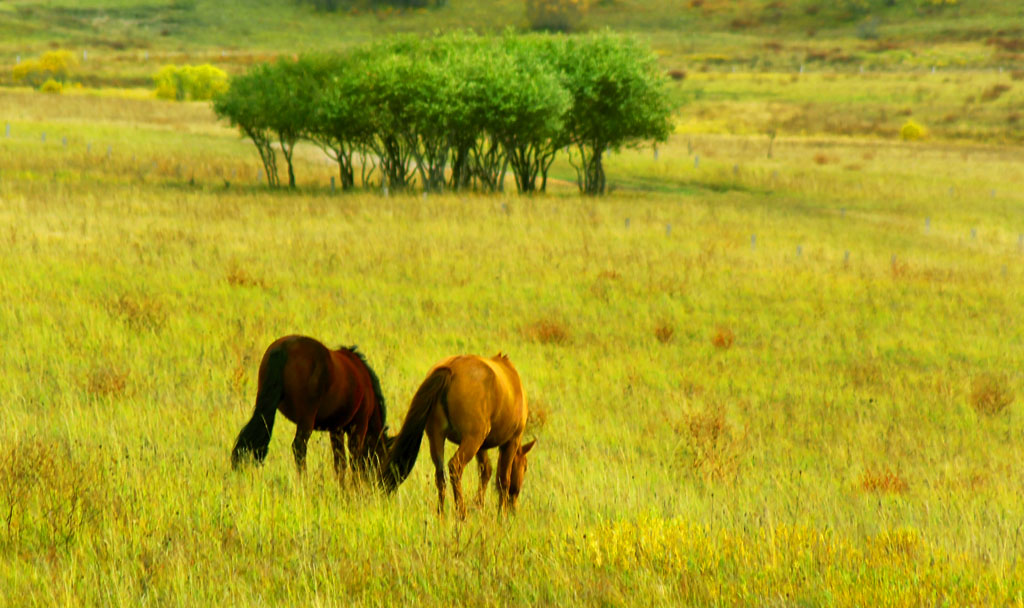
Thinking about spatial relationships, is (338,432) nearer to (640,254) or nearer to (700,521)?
(700,521)

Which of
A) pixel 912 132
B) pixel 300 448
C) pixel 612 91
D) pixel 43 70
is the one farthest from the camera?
pixel 43 70

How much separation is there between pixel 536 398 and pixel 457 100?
30.5 meters

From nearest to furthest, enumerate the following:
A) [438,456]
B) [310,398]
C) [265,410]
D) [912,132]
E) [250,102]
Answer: [438,456] < [265,410] < [310,398] < [250,102] < [912,132]

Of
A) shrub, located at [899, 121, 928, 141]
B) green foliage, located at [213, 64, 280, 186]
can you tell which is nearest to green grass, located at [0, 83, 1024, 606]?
green foliage, located at [213, 64, 280, 186]

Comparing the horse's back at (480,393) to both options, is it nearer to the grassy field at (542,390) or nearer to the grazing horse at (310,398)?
the grassy field at (542,390)

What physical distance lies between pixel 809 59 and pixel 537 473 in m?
150

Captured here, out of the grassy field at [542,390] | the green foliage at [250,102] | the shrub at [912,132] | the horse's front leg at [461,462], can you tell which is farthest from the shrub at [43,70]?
the horse's front leg at [461,462]

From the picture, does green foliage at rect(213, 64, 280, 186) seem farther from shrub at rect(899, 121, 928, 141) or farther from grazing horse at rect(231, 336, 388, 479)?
shrub at rect(899, 121, 928, 141)

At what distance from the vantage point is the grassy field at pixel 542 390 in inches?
204

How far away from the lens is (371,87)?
4081 cm

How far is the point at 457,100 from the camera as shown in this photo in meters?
40.7

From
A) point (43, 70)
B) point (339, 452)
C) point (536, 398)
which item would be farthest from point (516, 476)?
point (43, 70)

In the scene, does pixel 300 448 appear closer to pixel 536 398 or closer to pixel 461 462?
pixel 461 462

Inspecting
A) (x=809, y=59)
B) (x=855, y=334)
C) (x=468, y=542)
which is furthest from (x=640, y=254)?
(x=809, y=59)
